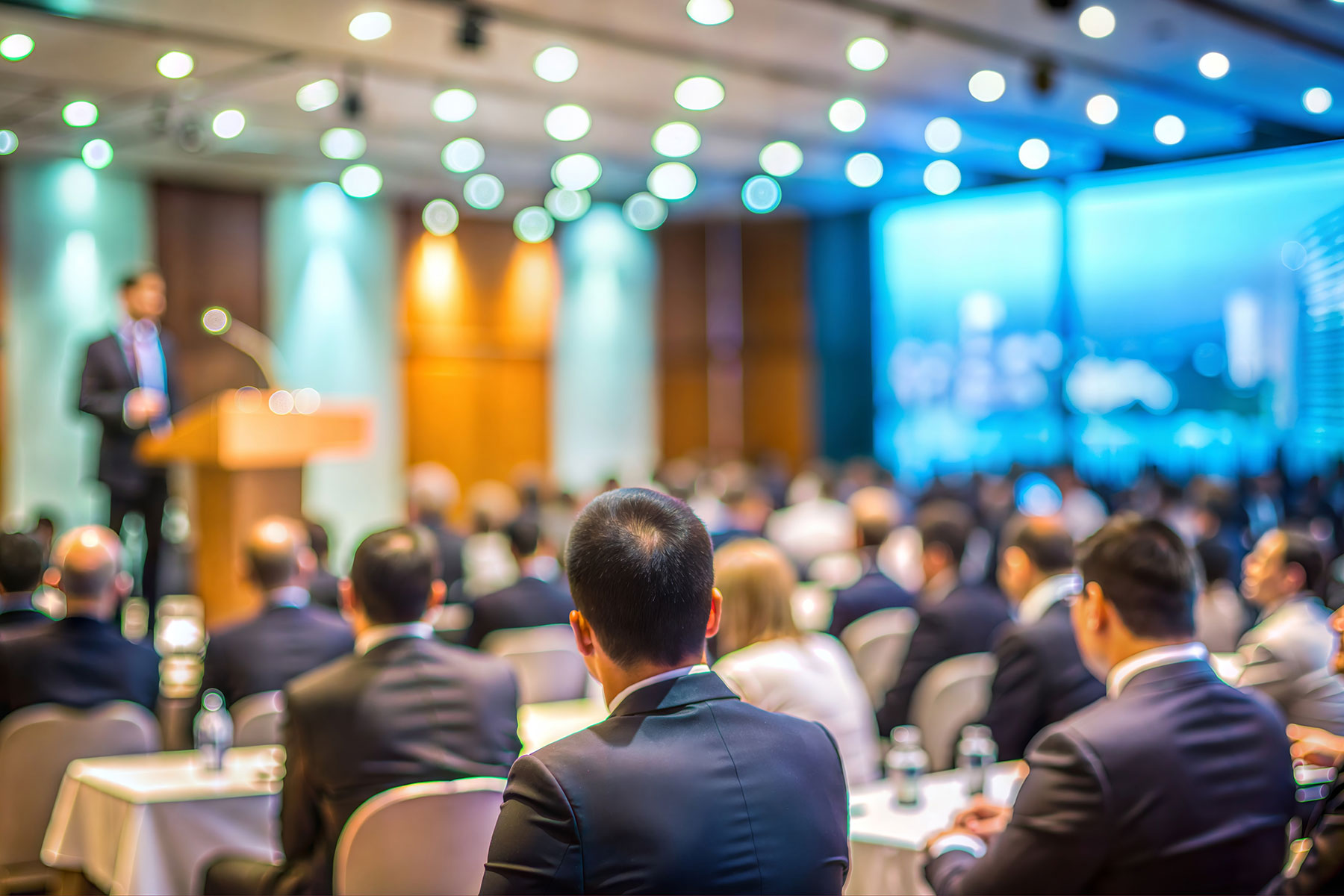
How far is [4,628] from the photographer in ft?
14.0

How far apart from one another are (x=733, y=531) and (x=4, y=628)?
405 cm

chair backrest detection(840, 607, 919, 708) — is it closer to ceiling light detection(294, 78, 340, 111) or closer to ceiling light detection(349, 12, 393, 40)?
ceiling light detection(349, 12, 393, 40)

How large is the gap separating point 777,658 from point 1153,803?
128 centimetres

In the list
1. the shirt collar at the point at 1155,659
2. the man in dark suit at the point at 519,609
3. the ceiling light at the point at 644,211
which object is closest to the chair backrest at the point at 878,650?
the man in dark suit at the point at 519,609

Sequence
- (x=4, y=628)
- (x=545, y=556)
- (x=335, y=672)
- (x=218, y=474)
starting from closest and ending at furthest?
(x=335, y=672) < (x=4, y=628) < (x=218, y=474) < (x=545, y=556)

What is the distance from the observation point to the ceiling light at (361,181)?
36.5 ft

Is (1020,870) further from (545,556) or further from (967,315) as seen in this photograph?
(967,315)

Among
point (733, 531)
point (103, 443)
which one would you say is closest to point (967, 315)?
point (733, 531)

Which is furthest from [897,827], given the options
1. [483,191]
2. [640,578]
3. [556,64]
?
[483,191]

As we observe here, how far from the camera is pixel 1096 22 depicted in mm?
6910

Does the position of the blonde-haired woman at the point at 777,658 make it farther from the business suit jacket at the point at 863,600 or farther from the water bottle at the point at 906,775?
the business suit jacket at the point at 863,600

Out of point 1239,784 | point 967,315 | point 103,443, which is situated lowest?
point 1239,784

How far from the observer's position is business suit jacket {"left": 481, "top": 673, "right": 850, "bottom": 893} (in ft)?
4.87

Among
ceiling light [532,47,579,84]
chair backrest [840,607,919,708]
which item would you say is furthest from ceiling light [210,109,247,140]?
chair backrest [840,607,919,708]
